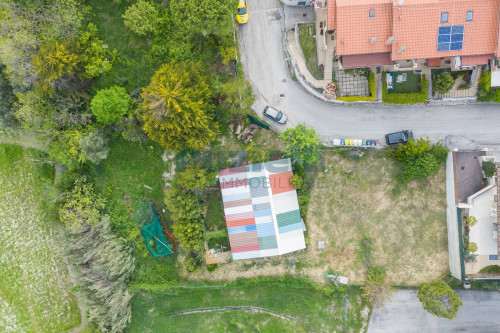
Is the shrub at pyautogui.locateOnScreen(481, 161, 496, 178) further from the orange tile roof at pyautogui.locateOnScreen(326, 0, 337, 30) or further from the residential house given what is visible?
the orange tile roof at pyautogui.locateOnScreen(326, 0, 337, 30)

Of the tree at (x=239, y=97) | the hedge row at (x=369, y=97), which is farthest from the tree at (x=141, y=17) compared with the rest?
the hedge row at (x=369, y=97)

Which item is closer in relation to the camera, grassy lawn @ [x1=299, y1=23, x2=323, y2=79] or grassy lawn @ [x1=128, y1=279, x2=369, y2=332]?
grassy lawn @ [x1=299, y1=23, x2=323, y2=79]

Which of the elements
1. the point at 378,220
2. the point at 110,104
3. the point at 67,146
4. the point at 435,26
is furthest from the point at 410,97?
the point at 67,146

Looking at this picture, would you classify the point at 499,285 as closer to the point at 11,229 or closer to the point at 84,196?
the point at 84,196

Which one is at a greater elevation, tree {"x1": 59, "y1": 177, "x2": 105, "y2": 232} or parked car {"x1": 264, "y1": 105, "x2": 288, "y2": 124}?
parked car {"x1": 264, "y1": 105, "x2": 288, "y2": 124}

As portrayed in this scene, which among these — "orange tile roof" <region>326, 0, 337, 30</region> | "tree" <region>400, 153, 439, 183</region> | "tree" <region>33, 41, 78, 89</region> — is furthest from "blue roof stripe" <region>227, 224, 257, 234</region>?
"tree" <region>33, 41, 78, 89</region>

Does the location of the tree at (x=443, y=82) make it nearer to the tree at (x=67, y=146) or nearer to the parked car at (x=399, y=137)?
the parked car at (x=399, y=137)

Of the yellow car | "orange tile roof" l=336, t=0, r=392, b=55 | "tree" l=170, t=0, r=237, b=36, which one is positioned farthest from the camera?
the yellow car
